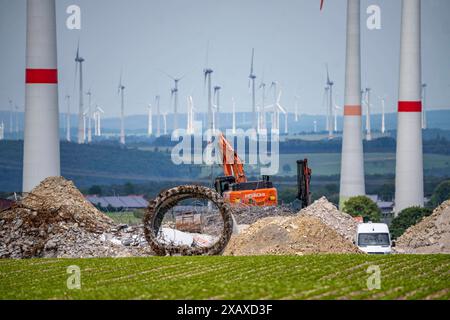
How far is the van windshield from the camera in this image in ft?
168

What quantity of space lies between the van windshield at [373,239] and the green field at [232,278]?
1336 centimetres

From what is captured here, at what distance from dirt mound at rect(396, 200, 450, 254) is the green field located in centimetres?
1598

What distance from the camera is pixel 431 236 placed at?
55094 mm

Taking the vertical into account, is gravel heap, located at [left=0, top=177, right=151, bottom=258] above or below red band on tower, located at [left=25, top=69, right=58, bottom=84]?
below

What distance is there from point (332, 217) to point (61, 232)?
18.9 m

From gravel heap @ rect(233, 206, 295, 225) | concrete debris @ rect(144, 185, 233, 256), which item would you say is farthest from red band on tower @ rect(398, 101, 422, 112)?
A: concrete debris @ rect(144, 185, 233, 256)

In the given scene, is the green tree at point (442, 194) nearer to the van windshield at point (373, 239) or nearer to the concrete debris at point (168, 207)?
the van windshield at point (373, 239)

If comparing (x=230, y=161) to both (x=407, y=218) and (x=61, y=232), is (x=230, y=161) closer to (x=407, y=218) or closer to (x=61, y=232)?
(x=407, y=218)

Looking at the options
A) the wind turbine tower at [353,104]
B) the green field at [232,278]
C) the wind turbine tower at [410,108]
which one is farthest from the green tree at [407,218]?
the green field at [232,278]

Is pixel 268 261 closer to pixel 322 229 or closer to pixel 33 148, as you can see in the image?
pixel 322 229

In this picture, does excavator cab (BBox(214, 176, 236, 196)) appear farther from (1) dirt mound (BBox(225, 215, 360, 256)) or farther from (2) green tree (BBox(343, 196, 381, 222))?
(2) green tree (BBox(343, 196, 381, 222))

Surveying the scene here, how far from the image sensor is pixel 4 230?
151 ft
